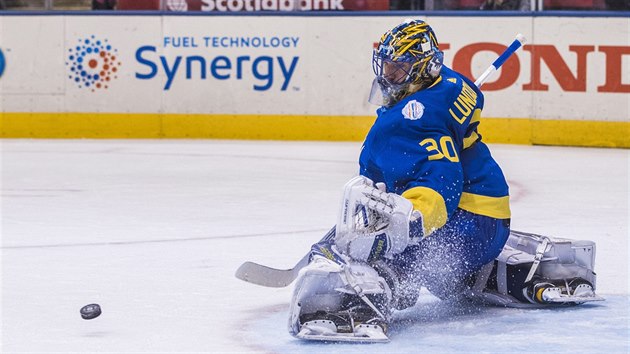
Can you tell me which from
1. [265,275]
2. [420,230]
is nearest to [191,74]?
[265,275]

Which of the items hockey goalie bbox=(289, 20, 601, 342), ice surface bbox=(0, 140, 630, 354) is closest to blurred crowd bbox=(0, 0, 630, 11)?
ice surface bbox=(0, 140, 630, 354)

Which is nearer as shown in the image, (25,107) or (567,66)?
(567,66)

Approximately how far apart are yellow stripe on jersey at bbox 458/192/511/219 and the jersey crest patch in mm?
362

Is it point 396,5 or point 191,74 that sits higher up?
point 396,5

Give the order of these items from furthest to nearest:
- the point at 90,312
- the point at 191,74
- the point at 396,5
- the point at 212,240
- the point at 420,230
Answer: the point at 191,74
the point at 396,5
the point at 212,240
the point at 90,312
the point at 420,230

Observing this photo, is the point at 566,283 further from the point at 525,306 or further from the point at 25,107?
the point at 25,107

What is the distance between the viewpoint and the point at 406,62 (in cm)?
357

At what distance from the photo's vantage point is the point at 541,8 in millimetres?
9789

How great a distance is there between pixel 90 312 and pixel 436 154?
1.06m

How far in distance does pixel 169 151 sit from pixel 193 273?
4.94 metres

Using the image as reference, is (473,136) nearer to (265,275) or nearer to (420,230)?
(420,230)

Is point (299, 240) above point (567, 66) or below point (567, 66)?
below

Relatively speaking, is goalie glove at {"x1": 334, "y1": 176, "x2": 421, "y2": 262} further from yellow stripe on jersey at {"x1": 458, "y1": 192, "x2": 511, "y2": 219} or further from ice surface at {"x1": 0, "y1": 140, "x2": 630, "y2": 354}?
yellow stripe on jersey at {"x1": 458, "y1": 192, "x2": 511, "y2": 219}

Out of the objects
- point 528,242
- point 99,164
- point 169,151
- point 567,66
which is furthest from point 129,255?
point 567,66
